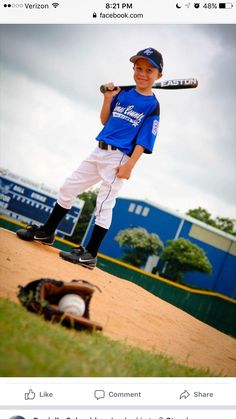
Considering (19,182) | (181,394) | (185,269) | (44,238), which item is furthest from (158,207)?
(181,394)

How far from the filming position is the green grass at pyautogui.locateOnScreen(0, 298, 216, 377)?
3.93 ft

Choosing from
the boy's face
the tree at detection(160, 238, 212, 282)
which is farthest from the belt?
the tree at detection(160, 238, 212, 282)

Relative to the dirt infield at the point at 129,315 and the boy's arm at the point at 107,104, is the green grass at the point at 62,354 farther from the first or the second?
the boy's arm at the point at 107,104

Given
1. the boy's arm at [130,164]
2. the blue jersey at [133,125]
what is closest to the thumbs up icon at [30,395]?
the boy's arm at [130,164]

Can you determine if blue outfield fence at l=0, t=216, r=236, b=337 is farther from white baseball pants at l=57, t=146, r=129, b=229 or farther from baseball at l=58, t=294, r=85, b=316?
baseball at l=58, t=294, r=85, b=316

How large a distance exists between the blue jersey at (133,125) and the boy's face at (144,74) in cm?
9

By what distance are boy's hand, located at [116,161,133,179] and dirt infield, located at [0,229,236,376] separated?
2.72 ft

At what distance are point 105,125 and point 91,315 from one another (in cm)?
163

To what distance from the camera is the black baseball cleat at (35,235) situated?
3.06 metres

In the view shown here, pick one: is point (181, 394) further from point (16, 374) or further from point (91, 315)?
point (16, 374)
